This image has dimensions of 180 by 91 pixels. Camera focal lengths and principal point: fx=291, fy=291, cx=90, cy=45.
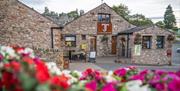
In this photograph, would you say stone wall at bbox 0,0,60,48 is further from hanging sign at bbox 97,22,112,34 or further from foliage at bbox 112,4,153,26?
foliage at bbox 112,4,153,26

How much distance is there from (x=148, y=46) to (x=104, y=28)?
5352 mm

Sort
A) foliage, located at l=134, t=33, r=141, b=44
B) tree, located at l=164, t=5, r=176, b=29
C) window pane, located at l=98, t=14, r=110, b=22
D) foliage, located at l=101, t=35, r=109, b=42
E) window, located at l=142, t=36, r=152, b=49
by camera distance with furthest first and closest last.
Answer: tree, located at l=164, t=5, r=176, b=29 < foliage, located at l=101, t=35, r=109, b=42 < window pane, located at l=98, t=14, r=110, b=22 < window, located at l=142, t=36, r=152, b=49 < foliage, located at l=134, t=33, r=141, b=44

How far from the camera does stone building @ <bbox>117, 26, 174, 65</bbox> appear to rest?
77.6 ft

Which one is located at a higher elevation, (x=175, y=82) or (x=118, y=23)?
(x=118, y=23)

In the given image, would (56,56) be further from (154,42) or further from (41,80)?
(41,80)

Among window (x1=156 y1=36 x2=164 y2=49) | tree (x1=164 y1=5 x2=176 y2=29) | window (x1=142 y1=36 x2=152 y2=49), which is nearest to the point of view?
window (x1=142 y1=36 x2=152 y2=49)

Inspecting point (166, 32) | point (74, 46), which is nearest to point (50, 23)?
point (74, 46)

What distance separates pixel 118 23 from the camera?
28.3 metres

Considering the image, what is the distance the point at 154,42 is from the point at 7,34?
40.4ft

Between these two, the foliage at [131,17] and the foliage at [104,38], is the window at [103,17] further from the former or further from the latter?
the foliage at [131,17]

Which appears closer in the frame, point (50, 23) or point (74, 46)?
point (50, 23)

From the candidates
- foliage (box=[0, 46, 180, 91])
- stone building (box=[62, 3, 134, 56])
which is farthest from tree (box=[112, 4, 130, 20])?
foliage (box=[0, 46, 180, 91])

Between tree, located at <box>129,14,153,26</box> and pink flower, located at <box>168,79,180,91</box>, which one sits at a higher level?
tree, located at <box>129,14,153,26</box>

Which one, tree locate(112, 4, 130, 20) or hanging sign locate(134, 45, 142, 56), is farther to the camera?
tree locate(112, 4, 130, 20)
